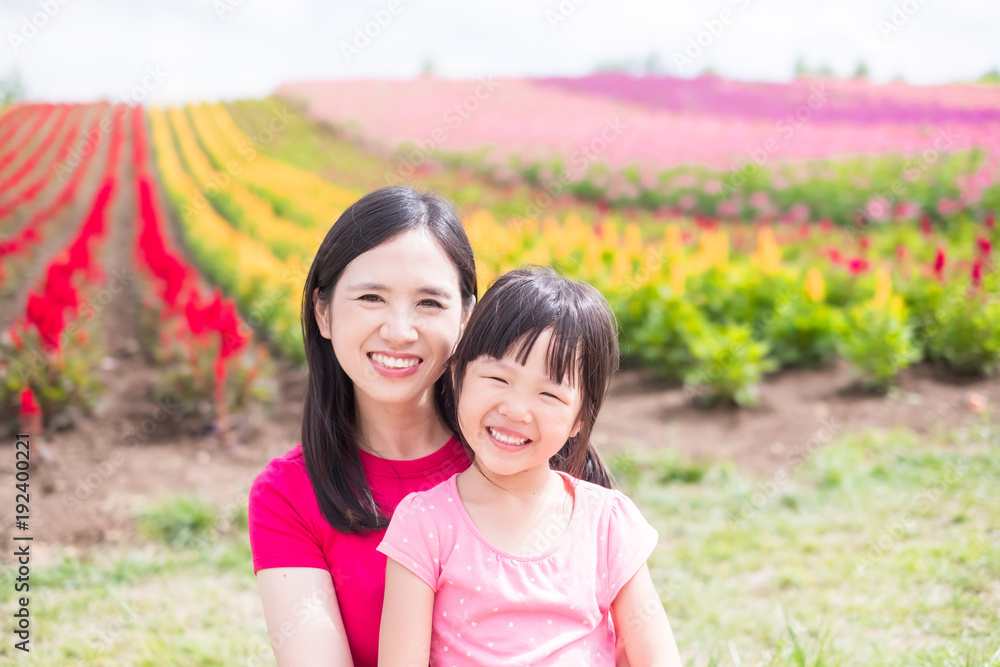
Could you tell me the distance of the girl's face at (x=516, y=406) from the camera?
1.36m

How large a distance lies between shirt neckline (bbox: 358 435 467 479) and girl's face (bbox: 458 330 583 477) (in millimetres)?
320

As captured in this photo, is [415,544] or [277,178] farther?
[277,178]

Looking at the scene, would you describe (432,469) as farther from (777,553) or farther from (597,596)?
(777,553)

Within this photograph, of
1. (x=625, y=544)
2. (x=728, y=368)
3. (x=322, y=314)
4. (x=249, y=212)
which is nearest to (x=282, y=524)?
(x=322, y=314)

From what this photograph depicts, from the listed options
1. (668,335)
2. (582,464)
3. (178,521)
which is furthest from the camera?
(668,335)

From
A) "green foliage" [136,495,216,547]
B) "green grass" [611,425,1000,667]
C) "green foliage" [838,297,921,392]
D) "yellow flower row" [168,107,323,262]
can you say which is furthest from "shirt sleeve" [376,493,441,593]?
"green foliage" [838,297,921,392]

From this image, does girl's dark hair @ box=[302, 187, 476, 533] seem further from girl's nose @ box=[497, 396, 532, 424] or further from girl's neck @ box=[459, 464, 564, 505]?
girl's nose @ box=[497, 396, 532, 424]

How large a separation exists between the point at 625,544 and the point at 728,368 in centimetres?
349

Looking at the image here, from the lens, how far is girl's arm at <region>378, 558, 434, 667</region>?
1.34 metres

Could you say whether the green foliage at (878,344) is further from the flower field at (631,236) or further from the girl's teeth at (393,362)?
the girl's teeth at (393,362)

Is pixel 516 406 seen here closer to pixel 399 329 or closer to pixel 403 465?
pixel 399 329

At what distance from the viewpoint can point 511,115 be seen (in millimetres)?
15156

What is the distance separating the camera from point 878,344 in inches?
189

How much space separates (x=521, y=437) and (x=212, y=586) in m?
2.24
